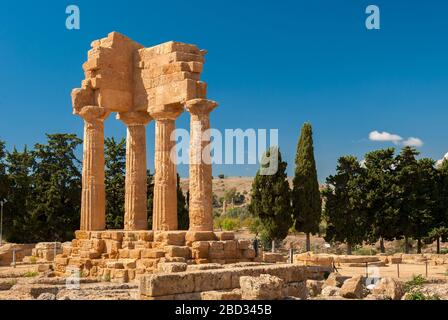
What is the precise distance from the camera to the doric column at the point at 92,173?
25.6m

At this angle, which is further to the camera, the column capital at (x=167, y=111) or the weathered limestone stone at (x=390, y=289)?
the column capital at (x=167, y=111)

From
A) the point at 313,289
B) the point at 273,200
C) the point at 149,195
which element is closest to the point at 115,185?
the point at 149,195

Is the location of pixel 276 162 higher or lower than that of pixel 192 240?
higher

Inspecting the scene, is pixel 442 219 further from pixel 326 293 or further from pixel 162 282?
pixel 162 282

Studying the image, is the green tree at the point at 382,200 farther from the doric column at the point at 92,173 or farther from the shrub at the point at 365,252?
the doric column at the point at 92,173

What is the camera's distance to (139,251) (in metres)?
21.6

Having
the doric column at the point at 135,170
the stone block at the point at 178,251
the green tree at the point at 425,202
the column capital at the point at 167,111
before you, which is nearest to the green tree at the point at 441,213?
the green tree at the point at 425,202

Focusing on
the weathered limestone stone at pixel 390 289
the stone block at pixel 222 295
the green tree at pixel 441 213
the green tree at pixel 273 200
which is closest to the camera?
the stone block at pixel 222 295

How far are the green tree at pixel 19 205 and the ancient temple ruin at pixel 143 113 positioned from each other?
21199mm

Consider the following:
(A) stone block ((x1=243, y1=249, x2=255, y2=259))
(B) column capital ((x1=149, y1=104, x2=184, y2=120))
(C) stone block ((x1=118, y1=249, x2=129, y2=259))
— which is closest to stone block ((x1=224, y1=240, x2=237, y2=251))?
(A) stone block ((x1=243, y1=249, x2=255, y2=259))
